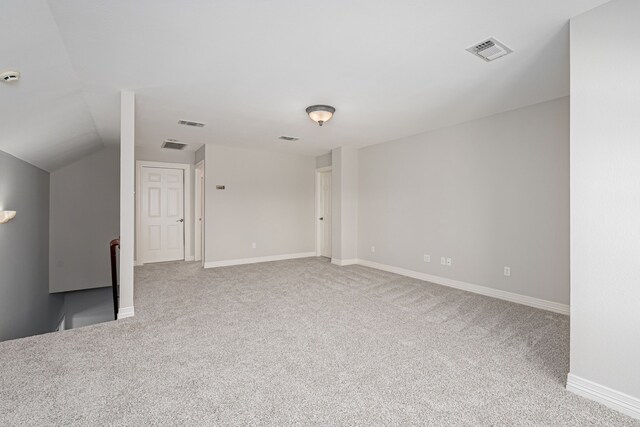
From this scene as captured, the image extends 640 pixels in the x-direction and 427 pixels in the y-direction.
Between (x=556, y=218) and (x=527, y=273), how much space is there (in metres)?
0.74

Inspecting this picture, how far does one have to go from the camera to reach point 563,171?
3.45 meters

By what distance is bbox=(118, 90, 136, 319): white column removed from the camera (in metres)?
3.24

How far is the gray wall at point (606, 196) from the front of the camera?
181 centimetres

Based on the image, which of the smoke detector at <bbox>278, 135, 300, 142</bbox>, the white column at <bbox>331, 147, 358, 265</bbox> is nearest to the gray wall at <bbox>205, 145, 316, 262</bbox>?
the white column at <bbox>331, 147, 358, 265</bbox>

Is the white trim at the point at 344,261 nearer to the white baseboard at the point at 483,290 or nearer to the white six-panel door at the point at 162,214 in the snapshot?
the white baseboard at the point at 483,290

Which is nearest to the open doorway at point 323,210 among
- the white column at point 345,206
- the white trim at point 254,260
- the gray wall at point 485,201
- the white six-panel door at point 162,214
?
the white trim at point 254,260

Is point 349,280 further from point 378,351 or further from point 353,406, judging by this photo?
point 353,406

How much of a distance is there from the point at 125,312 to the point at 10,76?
2.32 m

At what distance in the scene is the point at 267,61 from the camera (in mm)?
2621

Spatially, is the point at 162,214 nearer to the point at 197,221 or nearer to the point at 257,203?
the point at 197,221

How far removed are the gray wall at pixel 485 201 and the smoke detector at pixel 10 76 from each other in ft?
15.8

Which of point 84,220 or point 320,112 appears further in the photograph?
point 84,220

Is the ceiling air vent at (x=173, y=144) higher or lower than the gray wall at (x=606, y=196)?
higher

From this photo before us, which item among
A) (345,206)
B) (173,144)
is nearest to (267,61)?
(345,206)
